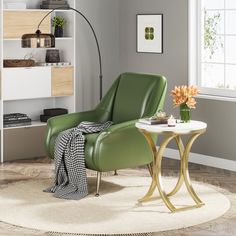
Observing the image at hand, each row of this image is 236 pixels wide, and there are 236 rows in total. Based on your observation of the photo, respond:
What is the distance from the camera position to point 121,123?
Result: 18.5 ft

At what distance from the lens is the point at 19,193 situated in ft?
18.6

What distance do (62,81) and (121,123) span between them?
1961mm

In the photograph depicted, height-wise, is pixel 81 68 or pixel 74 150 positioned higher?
pixel 81 68

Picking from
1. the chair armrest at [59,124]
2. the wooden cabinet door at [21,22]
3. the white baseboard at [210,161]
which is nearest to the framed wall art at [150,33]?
the wooden cabinet door at [21,22]

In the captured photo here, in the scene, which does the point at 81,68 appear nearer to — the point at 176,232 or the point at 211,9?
the point at 211,9

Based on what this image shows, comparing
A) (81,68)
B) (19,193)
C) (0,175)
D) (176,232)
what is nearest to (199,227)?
(176,232)

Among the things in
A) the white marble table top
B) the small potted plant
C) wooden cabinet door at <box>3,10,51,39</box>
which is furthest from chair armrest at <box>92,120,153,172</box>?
the small potted plant

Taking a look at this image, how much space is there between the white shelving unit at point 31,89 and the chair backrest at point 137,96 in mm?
1268

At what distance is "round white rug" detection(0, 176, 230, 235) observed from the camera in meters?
4.68

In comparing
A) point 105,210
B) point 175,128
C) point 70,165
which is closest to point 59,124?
point 70,165

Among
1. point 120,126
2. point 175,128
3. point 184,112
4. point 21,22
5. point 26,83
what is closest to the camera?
point 175,128

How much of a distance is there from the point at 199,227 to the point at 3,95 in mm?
3056

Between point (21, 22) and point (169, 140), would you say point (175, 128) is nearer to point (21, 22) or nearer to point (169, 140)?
point (169, 140)

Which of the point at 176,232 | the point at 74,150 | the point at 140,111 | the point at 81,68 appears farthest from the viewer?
the point at 81,68
